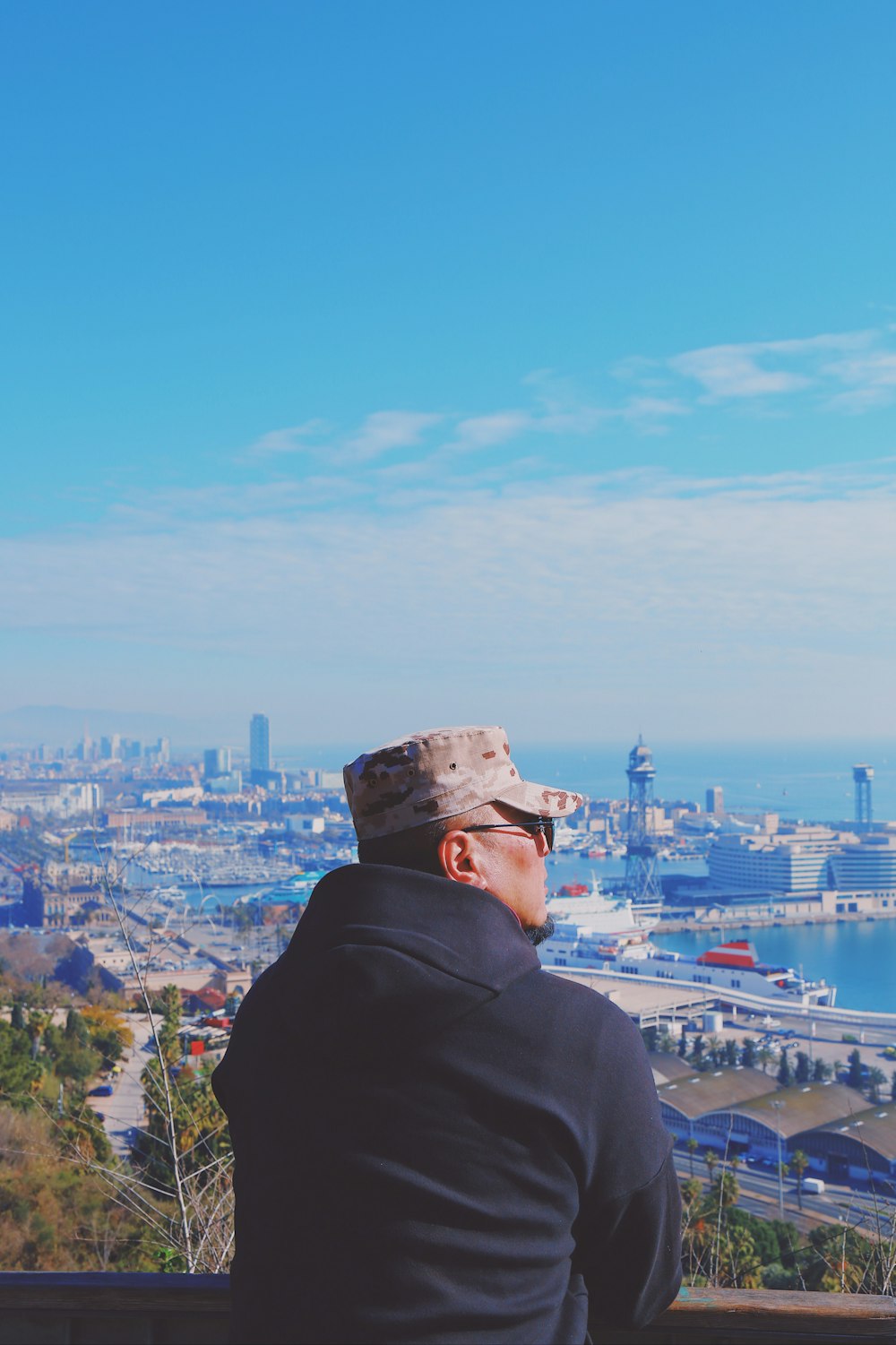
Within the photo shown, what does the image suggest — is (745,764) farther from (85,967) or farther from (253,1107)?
(253,1107)

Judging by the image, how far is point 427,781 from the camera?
726mm

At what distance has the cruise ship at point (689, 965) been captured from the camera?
61.1ft

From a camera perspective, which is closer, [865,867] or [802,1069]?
[802,1069]

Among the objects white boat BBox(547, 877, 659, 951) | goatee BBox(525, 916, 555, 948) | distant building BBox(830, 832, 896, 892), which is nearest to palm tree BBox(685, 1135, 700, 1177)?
goatee BBox(525, 916, 555, 948)

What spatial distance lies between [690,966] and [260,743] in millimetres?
29414

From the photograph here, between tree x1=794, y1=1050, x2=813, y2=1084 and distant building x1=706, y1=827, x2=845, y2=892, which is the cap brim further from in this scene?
distant building x1=706, y1=827, x2=845, y2=892

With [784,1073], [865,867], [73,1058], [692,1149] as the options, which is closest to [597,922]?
[865,867]

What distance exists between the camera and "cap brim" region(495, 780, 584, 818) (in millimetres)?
738

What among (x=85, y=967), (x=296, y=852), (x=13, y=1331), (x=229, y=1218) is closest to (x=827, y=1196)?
(x=229, y=1218)

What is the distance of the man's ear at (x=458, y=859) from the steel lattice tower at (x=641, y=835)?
96.5ft

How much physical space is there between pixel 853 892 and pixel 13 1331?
3048cm

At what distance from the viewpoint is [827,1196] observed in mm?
7965

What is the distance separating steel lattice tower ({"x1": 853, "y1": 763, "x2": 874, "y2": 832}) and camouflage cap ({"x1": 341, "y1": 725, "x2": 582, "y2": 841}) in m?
38.4

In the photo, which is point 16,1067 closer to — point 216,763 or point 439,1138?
point 439,1138
